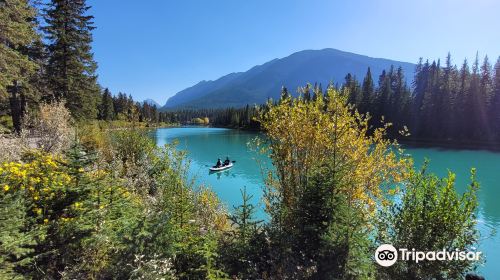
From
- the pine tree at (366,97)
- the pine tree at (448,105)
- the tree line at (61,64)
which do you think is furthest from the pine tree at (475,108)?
the tree line at (61,64)

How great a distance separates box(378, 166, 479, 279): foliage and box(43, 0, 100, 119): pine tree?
75.2 feet

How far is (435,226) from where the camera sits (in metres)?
3.94

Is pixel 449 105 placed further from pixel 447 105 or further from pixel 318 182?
pixel 318 182

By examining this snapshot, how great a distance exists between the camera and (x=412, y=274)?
3.91 m

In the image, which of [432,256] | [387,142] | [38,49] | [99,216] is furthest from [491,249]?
[38,49]

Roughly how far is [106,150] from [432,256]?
1341 cm

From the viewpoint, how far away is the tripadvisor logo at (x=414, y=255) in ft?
12.6

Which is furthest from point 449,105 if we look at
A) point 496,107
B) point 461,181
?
point 461,181

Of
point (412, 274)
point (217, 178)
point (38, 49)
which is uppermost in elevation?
point (38, 49)

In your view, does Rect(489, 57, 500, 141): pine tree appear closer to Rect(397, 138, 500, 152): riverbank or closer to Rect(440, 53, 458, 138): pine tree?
Rect(397, 138, 500, 152): riverbank

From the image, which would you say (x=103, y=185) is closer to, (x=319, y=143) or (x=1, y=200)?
(x=1, y=200)

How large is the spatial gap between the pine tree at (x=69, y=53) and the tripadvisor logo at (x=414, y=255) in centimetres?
2275

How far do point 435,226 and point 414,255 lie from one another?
0.50m

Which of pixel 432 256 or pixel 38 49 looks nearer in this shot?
pixel 432 256
